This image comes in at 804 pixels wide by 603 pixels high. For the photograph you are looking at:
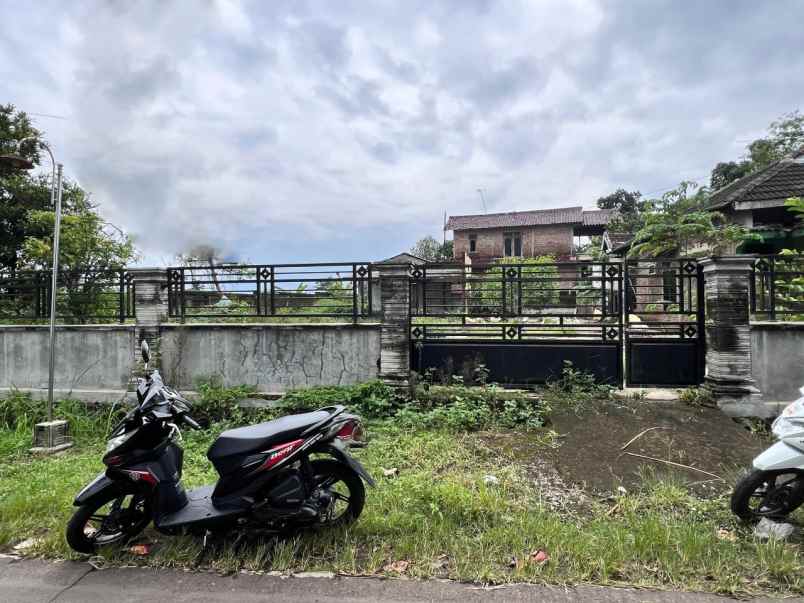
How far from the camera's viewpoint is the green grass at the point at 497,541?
2596 millimetres

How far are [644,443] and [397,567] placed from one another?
3127mm

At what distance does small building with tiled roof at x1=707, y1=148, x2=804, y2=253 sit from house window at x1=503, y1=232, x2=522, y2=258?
1927 cm

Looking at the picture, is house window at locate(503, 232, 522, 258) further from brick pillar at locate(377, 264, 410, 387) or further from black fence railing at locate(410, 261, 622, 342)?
brick pillar at locate(377, 264, 410, 387)

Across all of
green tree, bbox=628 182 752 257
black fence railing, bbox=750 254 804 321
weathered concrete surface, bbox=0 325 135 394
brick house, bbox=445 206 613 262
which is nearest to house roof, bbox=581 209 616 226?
brick house, bbox=445 206 613 262

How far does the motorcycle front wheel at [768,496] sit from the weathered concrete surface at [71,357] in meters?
7.31

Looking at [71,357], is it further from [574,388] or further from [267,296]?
[574,388]

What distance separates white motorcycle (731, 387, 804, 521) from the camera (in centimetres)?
299

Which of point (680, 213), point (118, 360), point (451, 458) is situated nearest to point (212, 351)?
point (118, 360)

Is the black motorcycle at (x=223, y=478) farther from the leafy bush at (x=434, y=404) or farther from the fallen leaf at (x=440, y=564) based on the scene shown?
the leafy bush at (x=434, y=404)

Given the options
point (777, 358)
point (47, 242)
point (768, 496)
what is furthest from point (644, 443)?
point (47, 242)

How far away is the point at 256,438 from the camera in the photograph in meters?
2.88

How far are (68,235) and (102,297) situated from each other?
2.57 metres

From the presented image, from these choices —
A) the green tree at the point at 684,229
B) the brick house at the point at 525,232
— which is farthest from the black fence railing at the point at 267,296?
the brick house at the point at 525,232

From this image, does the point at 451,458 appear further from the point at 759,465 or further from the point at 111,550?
the point at 111,550
